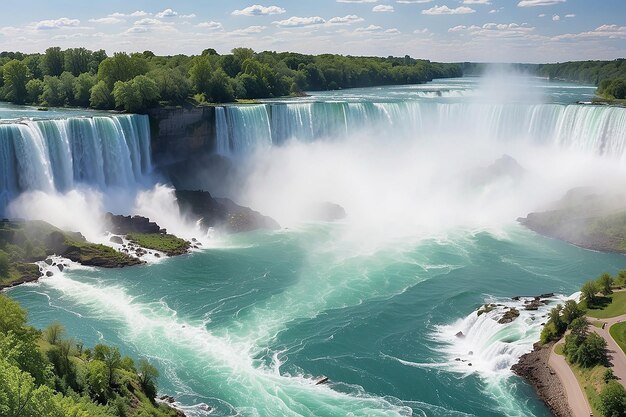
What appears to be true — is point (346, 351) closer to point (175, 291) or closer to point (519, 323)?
point (519, 323)

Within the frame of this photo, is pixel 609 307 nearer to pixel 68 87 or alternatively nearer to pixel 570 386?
pixel 570 386

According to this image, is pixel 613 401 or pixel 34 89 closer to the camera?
pixel 613 401

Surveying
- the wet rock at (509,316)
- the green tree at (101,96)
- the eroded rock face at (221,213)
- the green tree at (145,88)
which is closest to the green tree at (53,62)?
the green tree at (101,96)

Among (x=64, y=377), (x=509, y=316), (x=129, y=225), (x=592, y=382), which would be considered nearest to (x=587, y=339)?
(x=592, y=382)

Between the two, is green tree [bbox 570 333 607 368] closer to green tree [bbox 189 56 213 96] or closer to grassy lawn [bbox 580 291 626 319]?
grassy lawn [bbox 580 291 626 319]

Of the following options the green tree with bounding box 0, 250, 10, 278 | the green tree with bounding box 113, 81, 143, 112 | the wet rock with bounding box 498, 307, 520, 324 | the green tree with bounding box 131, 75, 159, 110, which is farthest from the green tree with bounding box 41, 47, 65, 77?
the wet rock with bounding box 498, 307, 520, 324

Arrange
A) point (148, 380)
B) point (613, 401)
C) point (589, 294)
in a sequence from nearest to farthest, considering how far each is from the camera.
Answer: point (613, 401) < point (148, 380) < point (589, 294)

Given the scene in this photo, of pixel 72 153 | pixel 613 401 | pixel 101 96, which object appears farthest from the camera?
pixel 101 96
